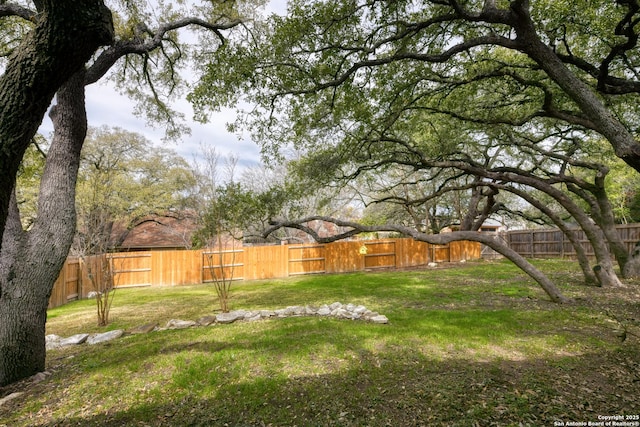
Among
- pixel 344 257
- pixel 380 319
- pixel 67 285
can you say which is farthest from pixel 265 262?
pixel 380 319

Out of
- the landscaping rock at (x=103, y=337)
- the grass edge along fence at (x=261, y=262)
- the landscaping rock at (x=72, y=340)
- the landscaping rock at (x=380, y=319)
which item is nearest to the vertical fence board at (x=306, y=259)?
the grass edge along fence at (x=261, y=262)

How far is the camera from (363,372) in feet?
11.6

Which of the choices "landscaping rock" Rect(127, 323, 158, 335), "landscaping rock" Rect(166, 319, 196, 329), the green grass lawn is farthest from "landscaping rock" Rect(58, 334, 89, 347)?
"landscaping rock" Rect(166, 319, 196, 329)

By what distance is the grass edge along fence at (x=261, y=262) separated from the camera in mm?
11727

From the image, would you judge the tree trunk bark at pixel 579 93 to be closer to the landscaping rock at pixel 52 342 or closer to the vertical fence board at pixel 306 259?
the landscaping rock at pixel 52 342

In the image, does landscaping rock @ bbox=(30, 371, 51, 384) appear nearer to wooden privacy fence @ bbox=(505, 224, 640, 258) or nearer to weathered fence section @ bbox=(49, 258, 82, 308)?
weathered fence section @ bbox=(49, 258, 82, 308)

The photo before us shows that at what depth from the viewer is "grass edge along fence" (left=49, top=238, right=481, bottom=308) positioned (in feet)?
38.5

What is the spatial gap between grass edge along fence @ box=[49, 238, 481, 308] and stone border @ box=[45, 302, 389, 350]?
484cm

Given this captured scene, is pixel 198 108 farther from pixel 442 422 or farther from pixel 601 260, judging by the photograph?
pixel 601 260

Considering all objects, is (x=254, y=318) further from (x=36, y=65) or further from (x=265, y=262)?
(x=265, y=262)

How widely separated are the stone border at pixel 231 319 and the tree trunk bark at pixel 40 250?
152cm

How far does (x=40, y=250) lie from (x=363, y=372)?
4242mm

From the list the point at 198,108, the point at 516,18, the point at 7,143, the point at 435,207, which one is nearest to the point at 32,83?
the point at 7,143

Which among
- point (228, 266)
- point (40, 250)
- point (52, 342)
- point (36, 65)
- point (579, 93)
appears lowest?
point (52, 342)
